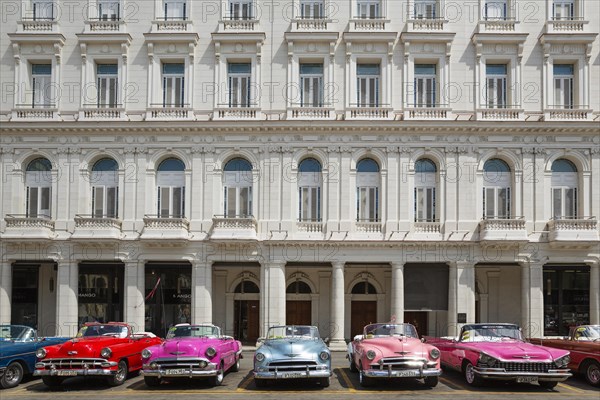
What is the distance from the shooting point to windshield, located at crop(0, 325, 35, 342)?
1888 cm

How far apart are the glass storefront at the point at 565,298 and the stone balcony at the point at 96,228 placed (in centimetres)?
2132

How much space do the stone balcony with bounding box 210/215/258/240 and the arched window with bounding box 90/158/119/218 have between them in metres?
5.32

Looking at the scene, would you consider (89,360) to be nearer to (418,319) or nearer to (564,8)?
(418,319)

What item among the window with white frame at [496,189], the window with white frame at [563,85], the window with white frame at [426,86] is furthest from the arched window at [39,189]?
the window with white frame at [563,85]

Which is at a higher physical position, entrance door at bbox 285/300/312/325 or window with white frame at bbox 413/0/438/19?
window with white frame at bbox 413/0/438/19

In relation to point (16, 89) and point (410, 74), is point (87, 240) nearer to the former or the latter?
point (16, 89)

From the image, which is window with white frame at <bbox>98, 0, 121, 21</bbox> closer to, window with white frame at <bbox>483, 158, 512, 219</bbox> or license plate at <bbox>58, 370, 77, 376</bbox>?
window with white frame at <bbox>483, 158, 512, 219</bbox>

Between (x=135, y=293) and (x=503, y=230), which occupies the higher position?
(x=503, y=230)

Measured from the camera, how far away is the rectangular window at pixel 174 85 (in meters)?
32.2

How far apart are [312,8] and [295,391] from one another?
2157 cm

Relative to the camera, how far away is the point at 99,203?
32031 mm

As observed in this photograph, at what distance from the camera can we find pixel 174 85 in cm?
3238

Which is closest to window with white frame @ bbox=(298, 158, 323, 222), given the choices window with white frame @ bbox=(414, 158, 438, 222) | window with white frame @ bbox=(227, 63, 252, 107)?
window with white frame @ bbox=(227, 63, 252, 107)

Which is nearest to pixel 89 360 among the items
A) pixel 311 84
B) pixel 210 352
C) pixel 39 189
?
pixel 210 352
